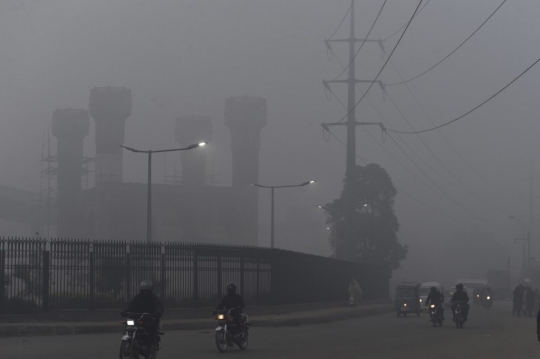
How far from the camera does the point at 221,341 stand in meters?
16.8

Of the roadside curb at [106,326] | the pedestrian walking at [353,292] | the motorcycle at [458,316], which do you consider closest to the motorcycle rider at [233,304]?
the roadside curb at [106,326]

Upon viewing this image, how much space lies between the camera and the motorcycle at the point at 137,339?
1240 centimetres

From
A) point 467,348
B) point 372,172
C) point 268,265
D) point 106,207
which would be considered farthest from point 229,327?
point 106,207

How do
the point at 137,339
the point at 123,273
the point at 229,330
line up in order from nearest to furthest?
the point at 137,339 → the point at 229,330 → the point at 123,273

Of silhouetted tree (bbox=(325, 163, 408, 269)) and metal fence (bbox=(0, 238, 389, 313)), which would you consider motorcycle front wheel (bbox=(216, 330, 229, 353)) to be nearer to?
metal fence (bbox=(0, 238, 389, 313))

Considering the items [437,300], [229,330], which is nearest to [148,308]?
[229,330]

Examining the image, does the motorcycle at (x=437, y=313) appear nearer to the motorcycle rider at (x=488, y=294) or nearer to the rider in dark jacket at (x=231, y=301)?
the rider in dark jacket at (x=231, y=301)

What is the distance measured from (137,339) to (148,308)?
0.59 metres

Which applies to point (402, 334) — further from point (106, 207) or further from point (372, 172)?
point (106, 207)

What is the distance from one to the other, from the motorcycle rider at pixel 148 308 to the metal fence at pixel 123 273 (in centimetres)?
1205

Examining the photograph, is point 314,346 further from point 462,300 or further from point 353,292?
point 353,292

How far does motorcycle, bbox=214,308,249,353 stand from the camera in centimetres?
1691

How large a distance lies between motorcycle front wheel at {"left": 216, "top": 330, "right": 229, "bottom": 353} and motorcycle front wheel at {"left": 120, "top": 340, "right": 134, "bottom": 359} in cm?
449

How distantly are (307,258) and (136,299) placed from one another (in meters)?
27.6
